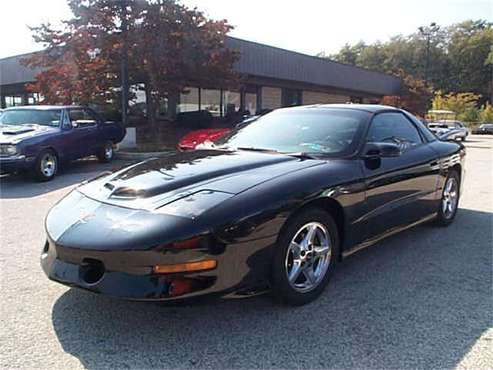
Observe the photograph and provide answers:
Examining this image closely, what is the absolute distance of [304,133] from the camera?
4055 millimetres

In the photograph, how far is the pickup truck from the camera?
833 centimetres

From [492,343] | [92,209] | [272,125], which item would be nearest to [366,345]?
[492,343]

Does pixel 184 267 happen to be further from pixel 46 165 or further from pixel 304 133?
pixel 46 165

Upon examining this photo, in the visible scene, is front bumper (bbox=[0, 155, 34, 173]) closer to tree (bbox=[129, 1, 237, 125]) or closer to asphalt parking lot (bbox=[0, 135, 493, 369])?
asphalt parking lot (bbox=[0, 135, 493, 369])

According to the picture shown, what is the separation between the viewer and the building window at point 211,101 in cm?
2177

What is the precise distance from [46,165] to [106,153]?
2.70m

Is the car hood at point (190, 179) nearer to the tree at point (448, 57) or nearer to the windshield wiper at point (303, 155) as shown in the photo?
the windshield wiper at point (303, 155)

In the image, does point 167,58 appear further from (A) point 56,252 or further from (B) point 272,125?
(A) point 56,252

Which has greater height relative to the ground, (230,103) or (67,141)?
(230,103)

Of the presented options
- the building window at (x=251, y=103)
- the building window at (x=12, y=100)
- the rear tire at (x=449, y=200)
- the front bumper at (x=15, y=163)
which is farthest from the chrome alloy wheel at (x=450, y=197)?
the building window at (x=12, y=100)

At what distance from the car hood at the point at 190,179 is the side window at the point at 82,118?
695cm

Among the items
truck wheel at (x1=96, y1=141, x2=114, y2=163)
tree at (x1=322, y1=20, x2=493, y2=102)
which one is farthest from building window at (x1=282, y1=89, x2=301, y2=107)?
tree at (x1=322, y1=20, x2=493, y2=102)

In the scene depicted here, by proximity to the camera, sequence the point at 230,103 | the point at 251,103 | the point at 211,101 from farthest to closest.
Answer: the point at 251,103 → the point at 230,103 → the point at 211,101

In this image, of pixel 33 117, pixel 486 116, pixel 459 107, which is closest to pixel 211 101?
pixel 33 117
